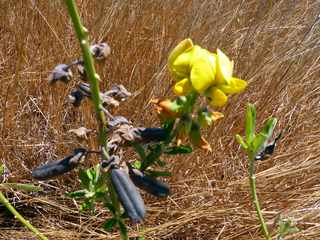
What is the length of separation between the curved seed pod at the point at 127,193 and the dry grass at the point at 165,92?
3.08 ft

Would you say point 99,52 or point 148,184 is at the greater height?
point 99,52

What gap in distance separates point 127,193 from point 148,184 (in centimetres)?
4

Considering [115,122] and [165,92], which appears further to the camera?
[165,92]

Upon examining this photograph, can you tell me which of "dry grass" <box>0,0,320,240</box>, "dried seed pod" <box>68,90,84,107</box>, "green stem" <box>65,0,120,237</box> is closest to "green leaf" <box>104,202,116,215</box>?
"green stem" <box>65,0,120,237</box>

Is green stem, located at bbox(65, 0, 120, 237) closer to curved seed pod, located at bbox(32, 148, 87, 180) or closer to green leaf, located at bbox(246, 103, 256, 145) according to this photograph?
curved seed pod, located at bbox(32, 148, 87, 180)

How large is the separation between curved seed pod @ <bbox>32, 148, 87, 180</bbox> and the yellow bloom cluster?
0.44ft

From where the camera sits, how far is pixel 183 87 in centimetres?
65

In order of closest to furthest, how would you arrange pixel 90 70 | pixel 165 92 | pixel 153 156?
1. pixel 90 70
2. pixel 153 156
3. pixel 165 92

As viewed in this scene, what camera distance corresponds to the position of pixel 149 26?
2.13 meters

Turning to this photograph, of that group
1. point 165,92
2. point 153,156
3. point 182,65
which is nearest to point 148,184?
point 153,156

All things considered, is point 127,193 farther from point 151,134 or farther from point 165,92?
point 165,92

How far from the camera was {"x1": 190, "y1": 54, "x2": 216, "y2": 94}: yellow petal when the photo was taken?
630 mm

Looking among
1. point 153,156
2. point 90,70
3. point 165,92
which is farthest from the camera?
point 165,92

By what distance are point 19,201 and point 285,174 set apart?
2.67ft
